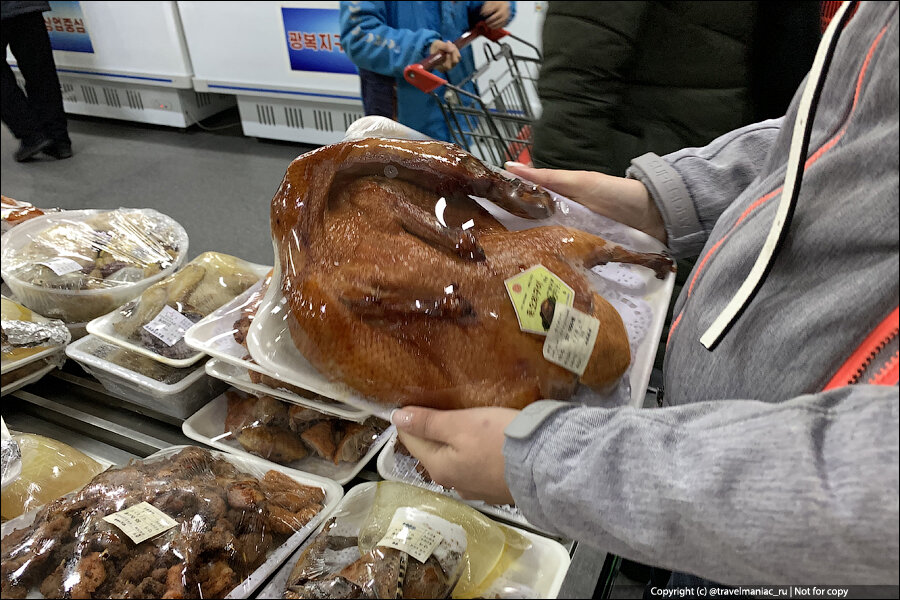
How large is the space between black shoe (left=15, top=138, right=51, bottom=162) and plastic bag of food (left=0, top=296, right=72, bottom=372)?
0.46 m

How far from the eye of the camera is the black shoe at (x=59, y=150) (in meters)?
0.75

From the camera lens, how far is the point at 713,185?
0.96 meters

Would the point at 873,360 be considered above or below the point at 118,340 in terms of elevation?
above

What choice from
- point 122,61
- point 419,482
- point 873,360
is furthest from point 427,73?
point 873,360

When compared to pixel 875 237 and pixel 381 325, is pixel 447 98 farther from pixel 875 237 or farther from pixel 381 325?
pixel 875 237

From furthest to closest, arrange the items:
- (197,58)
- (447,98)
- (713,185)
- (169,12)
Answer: (447,98)
(169,12)
(197,58)
(713,185)

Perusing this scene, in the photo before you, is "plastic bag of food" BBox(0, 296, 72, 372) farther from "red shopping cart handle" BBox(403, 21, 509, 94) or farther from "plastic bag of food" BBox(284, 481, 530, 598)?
"red shopping cart handle" BBox(403, 21, 509, 94)

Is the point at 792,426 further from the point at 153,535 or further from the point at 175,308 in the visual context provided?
the point at 175,308

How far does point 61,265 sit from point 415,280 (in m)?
0.90

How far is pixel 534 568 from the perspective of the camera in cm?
85

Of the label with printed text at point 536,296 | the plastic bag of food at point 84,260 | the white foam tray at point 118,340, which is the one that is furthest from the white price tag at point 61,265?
the label with printed text at point 536,296

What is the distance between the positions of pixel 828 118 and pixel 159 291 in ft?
3.78

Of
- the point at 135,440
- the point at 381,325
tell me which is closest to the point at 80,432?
the point at 135,440

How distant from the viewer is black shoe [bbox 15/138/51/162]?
1.95ft
